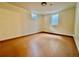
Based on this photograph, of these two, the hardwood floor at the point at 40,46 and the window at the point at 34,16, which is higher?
the window at the point at 34,16

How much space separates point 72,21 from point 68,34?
123 millimetres

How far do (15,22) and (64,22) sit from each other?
45cm

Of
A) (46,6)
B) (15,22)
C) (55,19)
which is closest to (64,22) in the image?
(55,19)

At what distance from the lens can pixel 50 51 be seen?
107 centimetres

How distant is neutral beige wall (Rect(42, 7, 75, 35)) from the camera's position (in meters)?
1.04

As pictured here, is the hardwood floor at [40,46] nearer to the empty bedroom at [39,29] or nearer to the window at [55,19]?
the empty bedroom at [39,29]

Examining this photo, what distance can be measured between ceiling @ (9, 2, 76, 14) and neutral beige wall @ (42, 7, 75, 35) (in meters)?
0.04

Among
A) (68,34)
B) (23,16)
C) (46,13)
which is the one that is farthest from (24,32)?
(68,34)

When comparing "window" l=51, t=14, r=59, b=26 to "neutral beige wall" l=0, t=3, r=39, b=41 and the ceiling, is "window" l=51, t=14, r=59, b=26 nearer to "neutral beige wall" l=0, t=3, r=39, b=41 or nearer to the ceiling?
the ceiling

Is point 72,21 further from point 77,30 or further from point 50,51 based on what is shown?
point 50,51

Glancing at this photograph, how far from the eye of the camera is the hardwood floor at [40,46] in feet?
3.49

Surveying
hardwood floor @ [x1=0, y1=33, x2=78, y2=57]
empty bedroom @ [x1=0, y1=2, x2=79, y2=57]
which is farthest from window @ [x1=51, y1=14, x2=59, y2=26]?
hardwood floor @ [x1=0, y1=33, x2=78, y2=57]

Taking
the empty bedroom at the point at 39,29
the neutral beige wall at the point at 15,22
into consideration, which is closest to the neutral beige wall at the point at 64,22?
the empty bedroom at the point at 39,29

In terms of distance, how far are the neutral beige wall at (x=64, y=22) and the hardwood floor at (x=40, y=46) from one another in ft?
0.18
